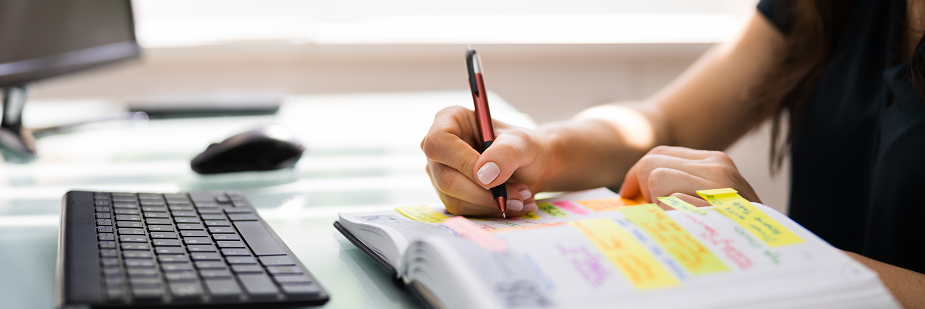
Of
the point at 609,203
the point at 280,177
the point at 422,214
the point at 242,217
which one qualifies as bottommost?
the point at 609,203

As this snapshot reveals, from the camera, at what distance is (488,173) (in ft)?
1.62

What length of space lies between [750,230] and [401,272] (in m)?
0.21

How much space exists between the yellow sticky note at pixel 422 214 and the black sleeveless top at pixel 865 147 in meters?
0.42

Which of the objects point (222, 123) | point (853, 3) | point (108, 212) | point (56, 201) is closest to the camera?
point (108, 212)

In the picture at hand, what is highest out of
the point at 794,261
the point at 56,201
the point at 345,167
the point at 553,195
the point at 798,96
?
the point at 56,201

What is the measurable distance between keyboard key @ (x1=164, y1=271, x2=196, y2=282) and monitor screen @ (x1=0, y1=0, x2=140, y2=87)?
620 mm

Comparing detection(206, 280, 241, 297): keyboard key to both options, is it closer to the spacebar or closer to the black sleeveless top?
the spacebar

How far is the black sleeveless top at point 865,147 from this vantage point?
0.57m

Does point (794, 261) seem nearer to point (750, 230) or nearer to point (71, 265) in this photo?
point (750, 230)

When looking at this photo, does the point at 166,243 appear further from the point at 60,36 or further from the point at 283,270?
the point at 60,36

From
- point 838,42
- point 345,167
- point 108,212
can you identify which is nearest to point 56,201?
point 108,212

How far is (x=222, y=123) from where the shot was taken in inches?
42.4

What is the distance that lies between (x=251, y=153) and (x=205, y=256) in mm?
389

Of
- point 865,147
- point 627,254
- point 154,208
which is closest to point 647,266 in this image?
point 627,254
